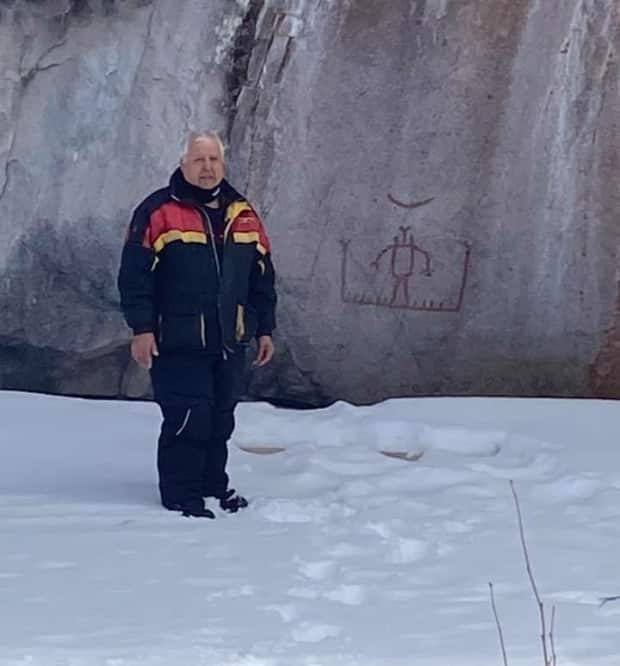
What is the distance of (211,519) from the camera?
189 inches

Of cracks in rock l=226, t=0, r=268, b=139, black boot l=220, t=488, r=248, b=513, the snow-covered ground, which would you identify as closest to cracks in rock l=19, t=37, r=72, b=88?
cracks in rock l=226, t=0, r=268, b=139

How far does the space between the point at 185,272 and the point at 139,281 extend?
151 mm

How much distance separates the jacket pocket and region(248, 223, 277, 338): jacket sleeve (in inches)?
9.2

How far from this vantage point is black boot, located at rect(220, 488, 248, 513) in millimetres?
4929

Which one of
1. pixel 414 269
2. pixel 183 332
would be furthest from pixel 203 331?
pixel 414 269

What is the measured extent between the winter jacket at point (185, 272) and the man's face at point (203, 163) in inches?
2.4

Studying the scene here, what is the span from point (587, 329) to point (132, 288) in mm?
2609

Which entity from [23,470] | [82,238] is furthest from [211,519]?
[82,238]

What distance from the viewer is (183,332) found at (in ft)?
15.9

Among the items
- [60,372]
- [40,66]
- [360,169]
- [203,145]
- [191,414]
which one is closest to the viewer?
[203,145]

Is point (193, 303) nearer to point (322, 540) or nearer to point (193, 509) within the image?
point (193, 509)

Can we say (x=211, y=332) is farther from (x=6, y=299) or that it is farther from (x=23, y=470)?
(x=6, y=299)

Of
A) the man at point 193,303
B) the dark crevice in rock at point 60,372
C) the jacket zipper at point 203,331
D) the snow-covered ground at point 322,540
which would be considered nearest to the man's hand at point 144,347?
the man at point 193,303

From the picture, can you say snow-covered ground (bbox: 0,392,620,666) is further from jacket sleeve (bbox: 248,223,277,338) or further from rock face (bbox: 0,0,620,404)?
jacket sleeve (bbox: 248,223,277,338)
